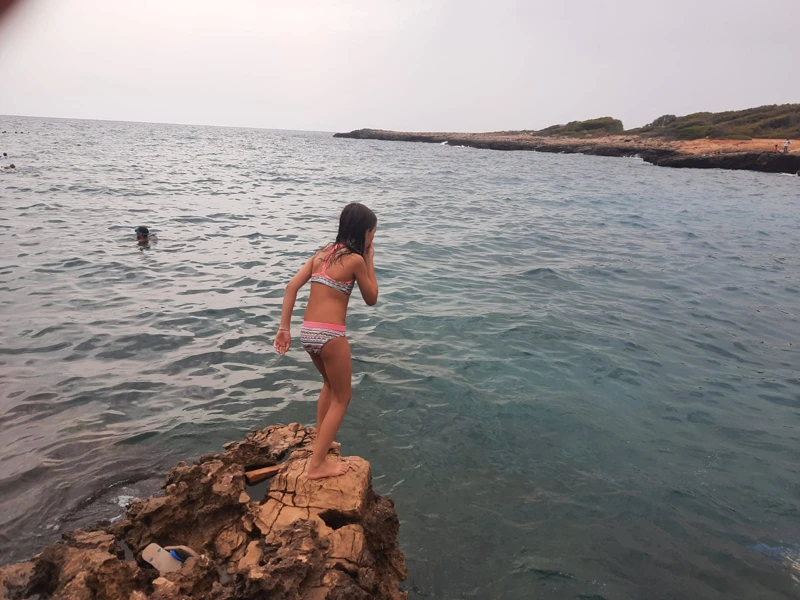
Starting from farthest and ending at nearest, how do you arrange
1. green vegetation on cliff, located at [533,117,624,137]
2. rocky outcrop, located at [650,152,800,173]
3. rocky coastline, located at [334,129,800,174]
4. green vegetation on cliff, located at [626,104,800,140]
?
green vegetation on cliff, located at [533,117,624,137] < green vegetation on cliff, located at [626,104,800,140] < rocky coastline, located at [334,129,800,174] < rocky outcrop, located at [650,152,800,173]

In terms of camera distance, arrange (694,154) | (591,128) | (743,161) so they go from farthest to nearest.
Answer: (591,128) → (694,154) → (743,161)

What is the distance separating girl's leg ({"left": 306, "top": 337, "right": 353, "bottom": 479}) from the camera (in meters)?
3.60

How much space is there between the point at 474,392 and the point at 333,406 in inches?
119

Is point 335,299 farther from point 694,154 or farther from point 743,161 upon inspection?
point 694,154

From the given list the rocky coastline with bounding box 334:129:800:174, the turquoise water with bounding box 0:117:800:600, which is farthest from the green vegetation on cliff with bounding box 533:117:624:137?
the turquoise water with bounding box 0:117:800:600

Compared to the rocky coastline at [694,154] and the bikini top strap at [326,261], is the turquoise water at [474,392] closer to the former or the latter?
the bikini top strap at [326,261]

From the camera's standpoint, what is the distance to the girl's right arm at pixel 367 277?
3.58 metres

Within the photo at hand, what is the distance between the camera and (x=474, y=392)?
6.32 metres

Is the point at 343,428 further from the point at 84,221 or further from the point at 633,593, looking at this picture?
the point at 84,221

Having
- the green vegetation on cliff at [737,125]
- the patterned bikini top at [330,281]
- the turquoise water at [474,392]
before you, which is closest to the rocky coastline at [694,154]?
the green vegetation on cliff at [737,125]

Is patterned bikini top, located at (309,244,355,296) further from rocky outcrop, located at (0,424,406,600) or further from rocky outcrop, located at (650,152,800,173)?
rocky outcrop, located at (650,152,800,173)

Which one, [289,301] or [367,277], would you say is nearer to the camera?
Answer: [367,277]

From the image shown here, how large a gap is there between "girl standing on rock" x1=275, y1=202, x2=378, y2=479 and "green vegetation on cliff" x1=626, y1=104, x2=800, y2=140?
231 ft

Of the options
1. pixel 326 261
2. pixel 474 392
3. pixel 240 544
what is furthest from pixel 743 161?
pixel 240 544
